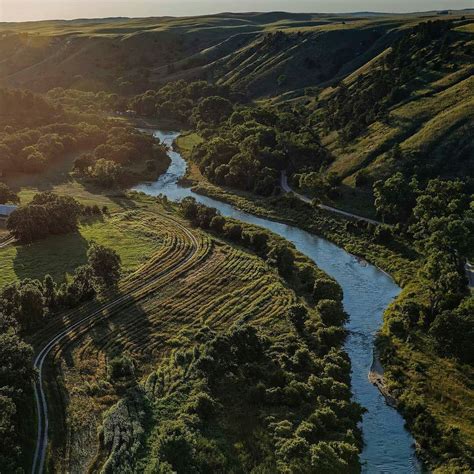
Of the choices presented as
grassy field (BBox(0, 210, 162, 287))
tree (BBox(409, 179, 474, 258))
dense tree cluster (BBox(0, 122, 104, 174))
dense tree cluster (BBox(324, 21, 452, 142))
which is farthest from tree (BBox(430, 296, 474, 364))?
dense tree cluster (BBox(0, 122, 104, 174))

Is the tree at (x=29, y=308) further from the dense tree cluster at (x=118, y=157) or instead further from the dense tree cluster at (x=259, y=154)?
the dense tree cluster at (x=118, y=157)

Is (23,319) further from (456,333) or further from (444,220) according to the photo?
(444,220)

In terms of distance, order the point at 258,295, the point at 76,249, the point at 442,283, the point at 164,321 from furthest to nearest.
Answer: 1. the point at 76,249
2. the point at 258,295
3. the point at 164,321
4. the point at 442,283

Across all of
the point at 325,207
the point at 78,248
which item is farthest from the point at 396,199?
the point at 78,248

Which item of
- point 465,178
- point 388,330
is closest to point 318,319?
point 388,330

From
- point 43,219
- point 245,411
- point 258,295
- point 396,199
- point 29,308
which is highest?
point 43,219

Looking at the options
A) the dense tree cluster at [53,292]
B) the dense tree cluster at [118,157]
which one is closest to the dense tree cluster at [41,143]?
the dense tree cluster at [118,157]

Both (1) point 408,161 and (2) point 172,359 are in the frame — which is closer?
(2) point 172,359

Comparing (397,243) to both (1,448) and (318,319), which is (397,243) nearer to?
(318,319)
